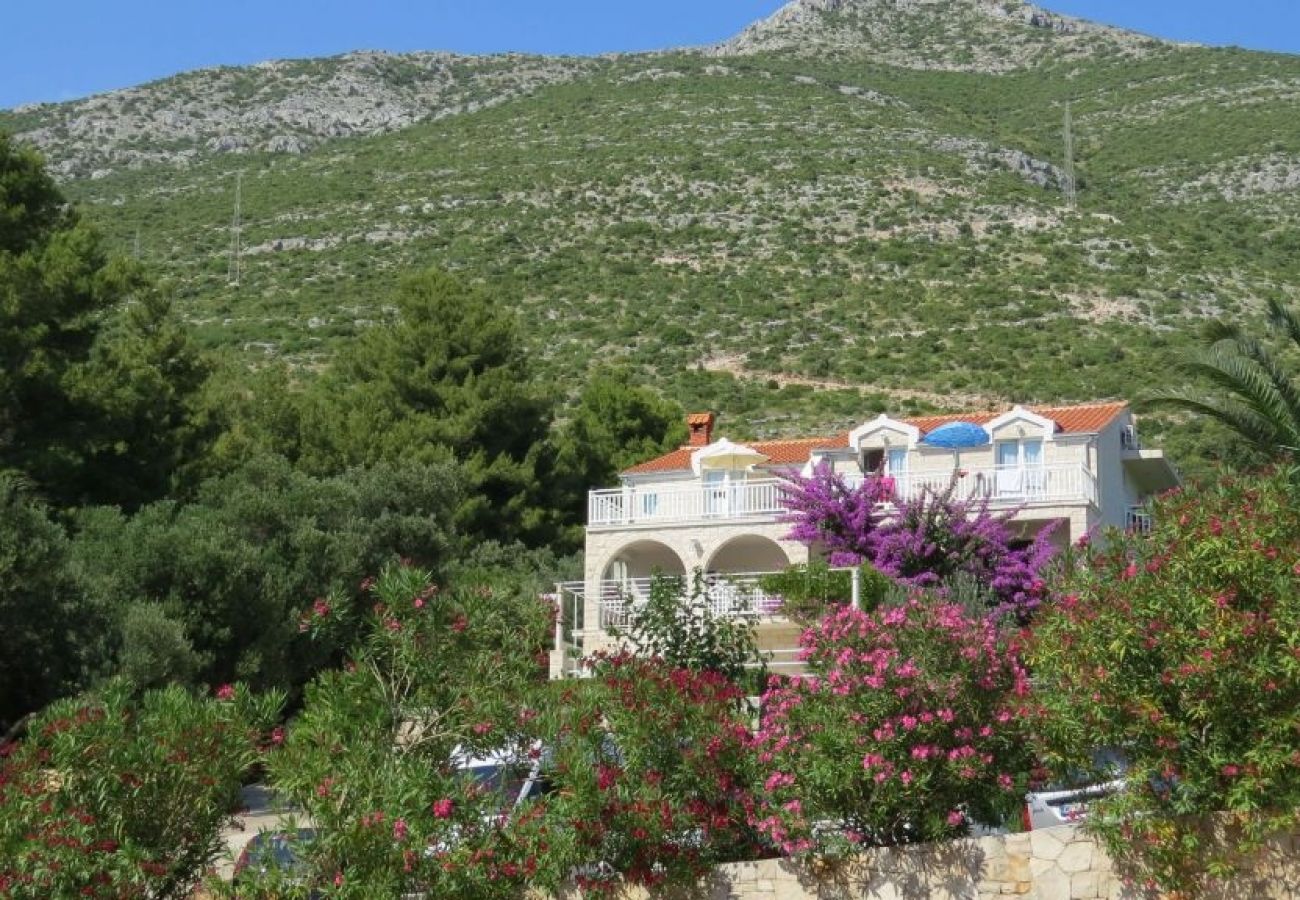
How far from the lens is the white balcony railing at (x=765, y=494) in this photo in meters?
25.5

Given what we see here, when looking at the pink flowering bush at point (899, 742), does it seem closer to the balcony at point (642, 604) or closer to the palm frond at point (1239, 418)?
the palm frond at point (1239, 418)

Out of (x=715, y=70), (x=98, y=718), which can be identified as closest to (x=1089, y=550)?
(x=98, y=718)

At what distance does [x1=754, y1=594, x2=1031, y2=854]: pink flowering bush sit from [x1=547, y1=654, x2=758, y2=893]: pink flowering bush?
37cm

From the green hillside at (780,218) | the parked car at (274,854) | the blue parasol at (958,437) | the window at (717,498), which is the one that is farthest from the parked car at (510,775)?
the green hillside at (780,218)

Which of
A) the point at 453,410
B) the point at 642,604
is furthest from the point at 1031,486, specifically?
the point at 453,410

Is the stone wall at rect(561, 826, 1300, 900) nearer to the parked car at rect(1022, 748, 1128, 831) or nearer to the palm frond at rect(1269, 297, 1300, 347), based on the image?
the parked car at rect(1022, 748, 1128, 831)

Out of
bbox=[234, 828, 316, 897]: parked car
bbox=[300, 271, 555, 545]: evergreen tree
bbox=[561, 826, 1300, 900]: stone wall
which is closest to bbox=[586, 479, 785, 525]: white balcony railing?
bbox=[300, 271, 555, 545]: evergreen tree

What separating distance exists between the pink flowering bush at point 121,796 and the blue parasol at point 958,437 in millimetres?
16155

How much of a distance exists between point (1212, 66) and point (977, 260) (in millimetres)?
42168

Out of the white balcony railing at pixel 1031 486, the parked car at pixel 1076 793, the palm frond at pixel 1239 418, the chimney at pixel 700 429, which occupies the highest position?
the chimney at pixel 700 429

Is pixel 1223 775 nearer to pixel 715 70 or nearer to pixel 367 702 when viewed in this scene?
pixel 367 702

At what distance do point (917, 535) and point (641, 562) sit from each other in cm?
598

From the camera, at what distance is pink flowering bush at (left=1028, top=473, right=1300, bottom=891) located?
11.5 m

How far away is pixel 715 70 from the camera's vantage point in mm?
95062
